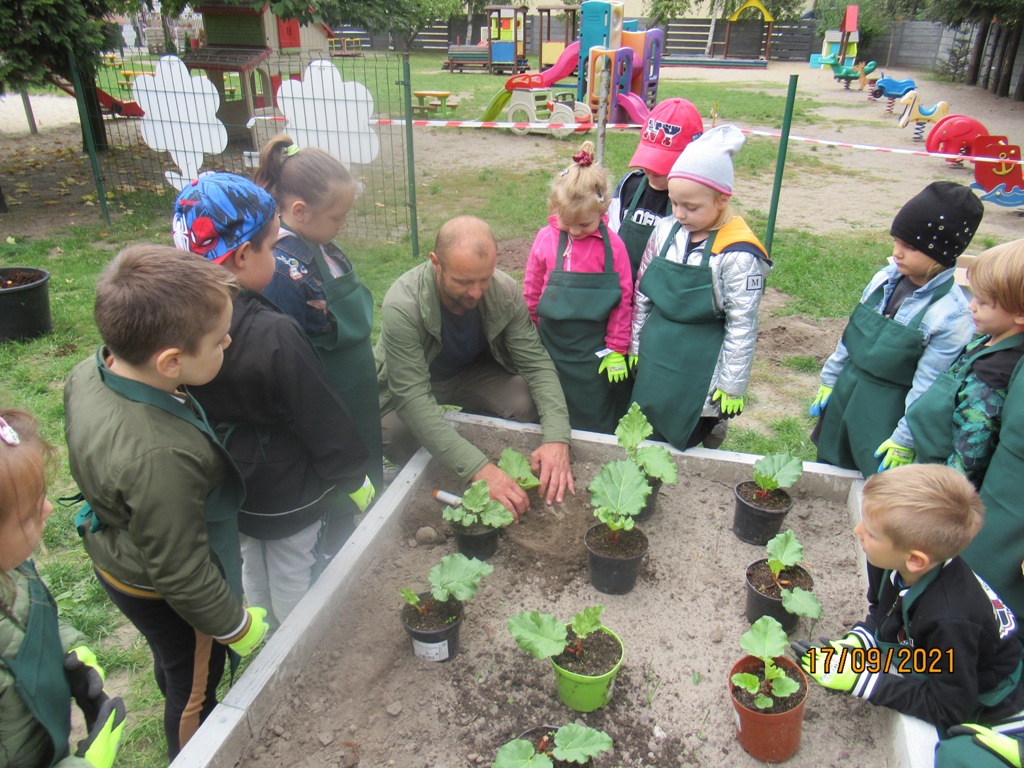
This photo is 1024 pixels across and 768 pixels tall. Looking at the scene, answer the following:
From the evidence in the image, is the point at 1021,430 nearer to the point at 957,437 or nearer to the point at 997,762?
the point at 957,437

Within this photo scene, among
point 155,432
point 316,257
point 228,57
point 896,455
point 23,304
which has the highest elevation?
point 228,57

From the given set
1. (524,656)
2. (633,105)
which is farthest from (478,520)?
(633,105)

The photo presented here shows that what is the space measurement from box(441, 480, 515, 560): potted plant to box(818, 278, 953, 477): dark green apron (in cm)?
143

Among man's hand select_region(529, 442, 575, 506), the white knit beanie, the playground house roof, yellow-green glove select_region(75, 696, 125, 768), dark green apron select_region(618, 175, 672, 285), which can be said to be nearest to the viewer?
yellow-green glove select_region(75, 696, 125, 768)

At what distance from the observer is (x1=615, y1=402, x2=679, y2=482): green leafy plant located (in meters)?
2.75

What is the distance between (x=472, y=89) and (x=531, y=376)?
1943cm

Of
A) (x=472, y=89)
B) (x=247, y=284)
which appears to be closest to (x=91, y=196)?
(x=247, y=284)

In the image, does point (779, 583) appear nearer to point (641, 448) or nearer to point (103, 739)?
point (641, 448)

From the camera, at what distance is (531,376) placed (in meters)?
3.29

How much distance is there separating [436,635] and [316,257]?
136 centimetres

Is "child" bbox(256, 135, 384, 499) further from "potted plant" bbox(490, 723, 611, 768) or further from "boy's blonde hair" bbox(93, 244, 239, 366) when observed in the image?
"potted plant" bbox(490, 723, 611, 768)

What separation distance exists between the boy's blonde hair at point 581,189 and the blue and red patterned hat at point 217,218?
4.37 feet

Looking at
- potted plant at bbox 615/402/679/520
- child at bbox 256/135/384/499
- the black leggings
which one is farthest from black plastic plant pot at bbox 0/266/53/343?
potted plant at bbox 615/402/679/520

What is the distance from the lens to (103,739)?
1.62m
